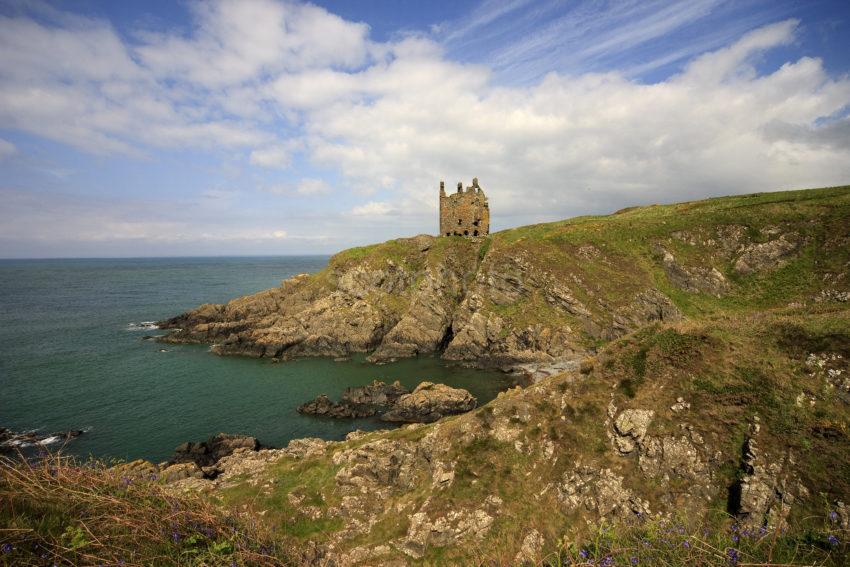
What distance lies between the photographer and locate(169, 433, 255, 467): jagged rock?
35.1m

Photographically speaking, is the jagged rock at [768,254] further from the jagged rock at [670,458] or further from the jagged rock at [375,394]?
the jagged rock at [670,458]

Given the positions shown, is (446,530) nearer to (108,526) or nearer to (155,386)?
(108,526)

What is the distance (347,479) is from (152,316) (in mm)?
104141

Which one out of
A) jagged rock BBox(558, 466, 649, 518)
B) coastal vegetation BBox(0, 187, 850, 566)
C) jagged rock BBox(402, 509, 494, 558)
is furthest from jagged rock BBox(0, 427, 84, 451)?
jagged rock BBox(558, 466, 649, 518)

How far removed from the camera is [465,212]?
93.0 meters

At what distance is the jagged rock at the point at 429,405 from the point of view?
143 ft

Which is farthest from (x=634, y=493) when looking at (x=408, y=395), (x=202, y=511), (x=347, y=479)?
(x=408, y=395)

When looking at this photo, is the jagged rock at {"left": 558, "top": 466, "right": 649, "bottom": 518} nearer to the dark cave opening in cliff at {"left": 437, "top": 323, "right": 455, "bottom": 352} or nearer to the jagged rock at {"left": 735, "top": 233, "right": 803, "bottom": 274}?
the dark cave opening in cliff at {"left": 437, "top": 323, "right": 455, "bottom": 352}

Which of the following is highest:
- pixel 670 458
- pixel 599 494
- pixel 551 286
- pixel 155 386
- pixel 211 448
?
pixel 551 286

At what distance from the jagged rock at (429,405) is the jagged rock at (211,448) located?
14.1m

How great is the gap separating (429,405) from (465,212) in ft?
191

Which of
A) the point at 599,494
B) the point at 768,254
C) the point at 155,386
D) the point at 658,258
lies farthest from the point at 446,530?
the point at 768,254

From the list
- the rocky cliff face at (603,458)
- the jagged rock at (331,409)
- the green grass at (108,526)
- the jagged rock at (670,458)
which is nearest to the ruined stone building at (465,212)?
the jagged rock at (331,409)

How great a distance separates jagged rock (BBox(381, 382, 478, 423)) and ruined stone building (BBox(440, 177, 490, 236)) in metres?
53.9
